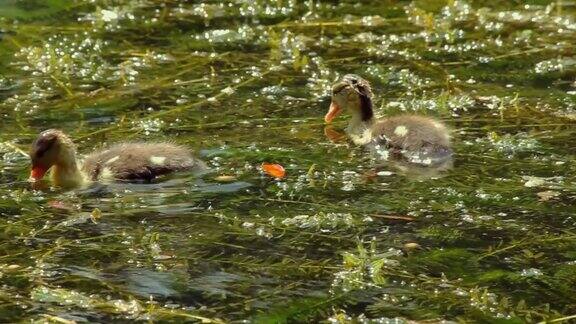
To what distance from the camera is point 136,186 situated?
6797 millimetres

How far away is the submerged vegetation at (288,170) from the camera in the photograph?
5.32m

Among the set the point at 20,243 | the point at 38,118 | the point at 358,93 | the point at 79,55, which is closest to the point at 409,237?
the point at 20,243

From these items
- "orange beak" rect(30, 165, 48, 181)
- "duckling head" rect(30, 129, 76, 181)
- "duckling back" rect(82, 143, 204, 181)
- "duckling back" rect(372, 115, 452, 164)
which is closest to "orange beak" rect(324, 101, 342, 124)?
"duckling back" rect(372, 115, 452, 164)

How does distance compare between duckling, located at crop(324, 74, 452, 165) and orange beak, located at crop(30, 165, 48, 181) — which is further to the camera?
duckling, located at crop(324, 74, 452, 165)

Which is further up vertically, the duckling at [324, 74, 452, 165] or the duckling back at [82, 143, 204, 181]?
the duckling back at [82, 143, 204, 181]

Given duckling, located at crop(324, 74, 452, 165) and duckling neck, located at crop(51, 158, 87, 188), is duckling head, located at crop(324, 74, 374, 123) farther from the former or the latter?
duckling neck, located at crop(51, 158, 87, 188)

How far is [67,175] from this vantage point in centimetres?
686

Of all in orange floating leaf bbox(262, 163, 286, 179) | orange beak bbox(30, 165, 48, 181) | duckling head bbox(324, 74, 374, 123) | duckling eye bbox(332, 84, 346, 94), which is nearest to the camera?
orange floating leaf bbox(262, 163, 286, 179)

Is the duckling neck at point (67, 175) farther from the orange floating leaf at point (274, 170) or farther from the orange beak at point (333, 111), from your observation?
the orange beak at point (333, 111)

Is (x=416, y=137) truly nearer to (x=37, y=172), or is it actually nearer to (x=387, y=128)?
(x=387, y=128)

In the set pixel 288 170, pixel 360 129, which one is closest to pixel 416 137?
pixel 360 129

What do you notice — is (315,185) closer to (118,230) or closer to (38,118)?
(118,230)

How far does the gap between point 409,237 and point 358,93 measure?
81.5 inches

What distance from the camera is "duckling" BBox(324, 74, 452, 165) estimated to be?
7043mm
